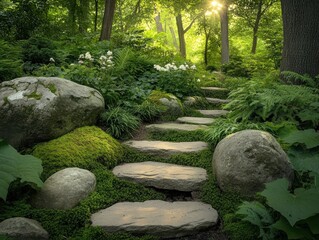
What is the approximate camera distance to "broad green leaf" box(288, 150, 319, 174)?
288 centimetres

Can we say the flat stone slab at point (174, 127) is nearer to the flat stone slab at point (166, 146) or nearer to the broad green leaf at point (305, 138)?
the flat stone slab at point (166, 146)

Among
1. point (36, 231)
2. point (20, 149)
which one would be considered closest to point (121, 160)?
point (20, 149)

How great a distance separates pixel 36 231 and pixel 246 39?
19714mm

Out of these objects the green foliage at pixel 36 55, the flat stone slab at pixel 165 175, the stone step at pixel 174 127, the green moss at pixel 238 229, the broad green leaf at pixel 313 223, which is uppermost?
the green foliage at pixel 36 55

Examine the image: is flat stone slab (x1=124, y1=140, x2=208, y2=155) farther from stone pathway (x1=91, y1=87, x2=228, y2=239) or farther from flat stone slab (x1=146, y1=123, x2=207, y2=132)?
flat stone slab (x1=146, y1=123, x2=207, y2=132)

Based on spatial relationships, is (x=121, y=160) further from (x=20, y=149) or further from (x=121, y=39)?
(x=121, y=39)

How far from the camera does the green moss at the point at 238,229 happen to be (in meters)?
2.71

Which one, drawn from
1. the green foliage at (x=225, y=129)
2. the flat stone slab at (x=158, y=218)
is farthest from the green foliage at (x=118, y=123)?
the flat stone slab at (x=158, y=218)

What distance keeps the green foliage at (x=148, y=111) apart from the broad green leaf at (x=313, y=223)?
3.61 m

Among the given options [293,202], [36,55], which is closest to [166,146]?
[293,202]

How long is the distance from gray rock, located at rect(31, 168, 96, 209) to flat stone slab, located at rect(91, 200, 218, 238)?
31cm

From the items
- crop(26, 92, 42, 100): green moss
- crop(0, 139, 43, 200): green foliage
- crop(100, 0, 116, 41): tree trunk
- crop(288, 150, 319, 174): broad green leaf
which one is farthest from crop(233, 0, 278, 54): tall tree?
crop(0, 139, 43, 200): green foliage

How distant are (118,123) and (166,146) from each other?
982 millimetres

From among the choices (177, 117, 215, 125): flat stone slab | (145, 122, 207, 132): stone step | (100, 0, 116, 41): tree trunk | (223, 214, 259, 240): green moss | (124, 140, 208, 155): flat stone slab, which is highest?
(100, 0, 116, 41): tree trunk
